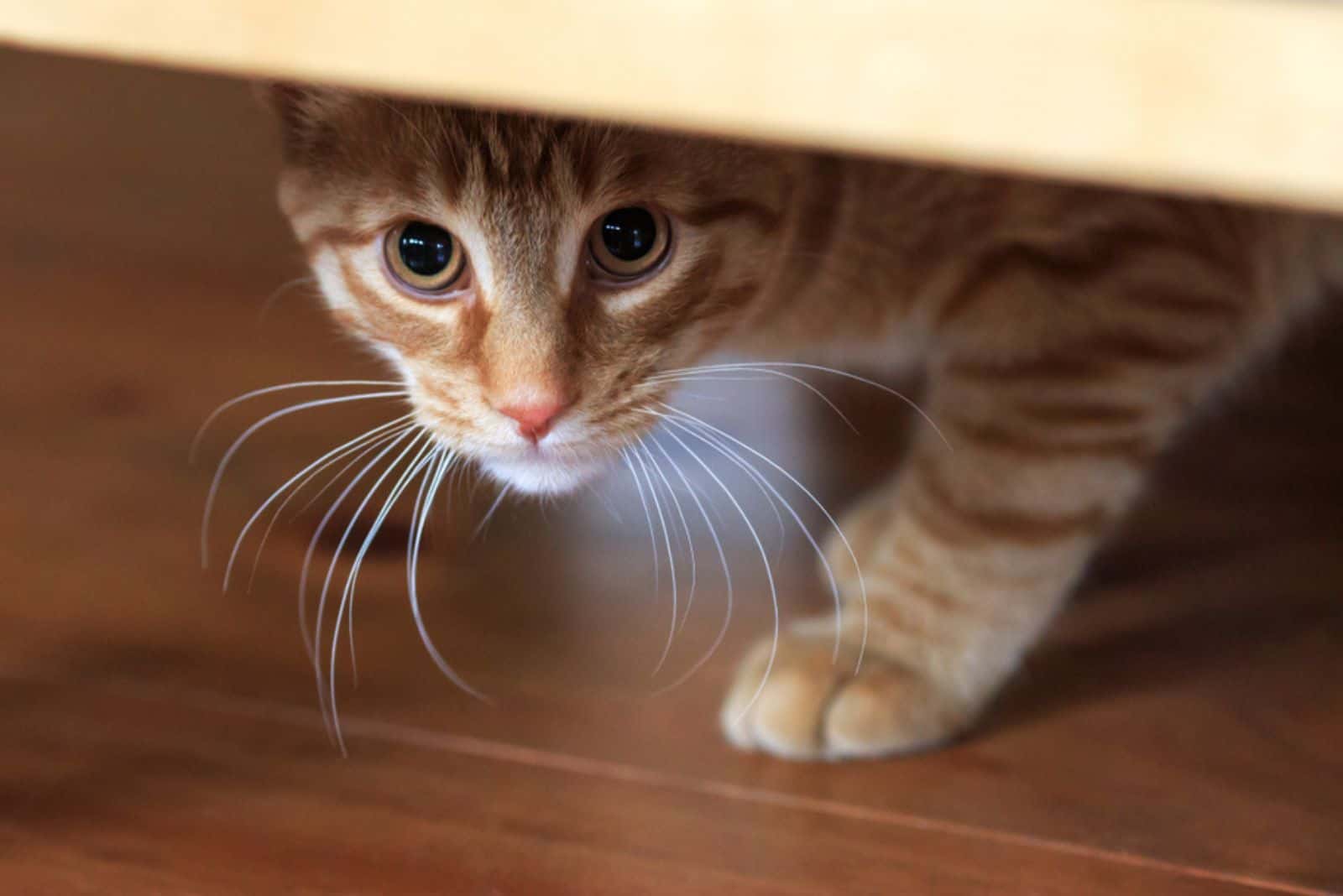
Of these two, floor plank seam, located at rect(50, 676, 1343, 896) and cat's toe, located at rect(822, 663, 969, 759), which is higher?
cat's toe, located at rect(822, 663, 969, 759)

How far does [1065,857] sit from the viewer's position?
0.92 metres

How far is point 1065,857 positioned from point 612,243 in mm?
516

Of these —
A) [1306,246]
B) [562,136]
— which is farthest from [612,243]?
[1306,246]

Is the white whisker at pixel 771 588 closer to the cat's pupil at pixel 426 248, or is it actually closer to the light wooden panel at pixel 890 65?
the cat's pupil at pixel 426 248

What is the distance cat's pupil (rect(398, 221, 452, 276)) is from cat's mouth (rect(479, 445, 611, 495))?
13 cm

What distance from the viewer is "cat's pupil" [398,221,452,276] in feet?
2.78

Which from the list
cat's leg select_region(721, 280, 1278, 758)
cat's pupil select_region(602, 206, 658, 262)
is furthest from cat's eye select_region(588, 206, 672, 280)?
cat's leg select_region(721, 280, 1278, 758)

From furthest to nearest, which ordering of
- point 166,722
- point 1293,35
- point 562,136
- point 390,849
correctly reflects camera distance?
point 166,722, point 390,849, point 562,136, point 1293,35

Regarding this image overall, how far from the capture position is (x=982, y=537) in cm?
106

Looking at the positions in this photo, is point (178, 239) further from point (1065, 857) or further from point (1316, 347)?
point (1316, 347)

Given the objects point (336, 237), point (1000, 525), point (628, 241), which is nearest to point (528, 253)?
point (628, 241)

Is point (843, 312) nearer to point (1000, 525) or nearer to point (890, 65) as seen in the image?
point (1000, 525)

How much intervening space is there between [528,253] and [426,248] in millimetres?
84

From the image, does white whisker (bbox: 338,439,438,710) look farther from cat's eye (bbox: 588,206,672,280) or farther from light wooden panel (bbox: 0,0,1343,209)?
light wooden panel (bbox: 0,0,1343,209)
